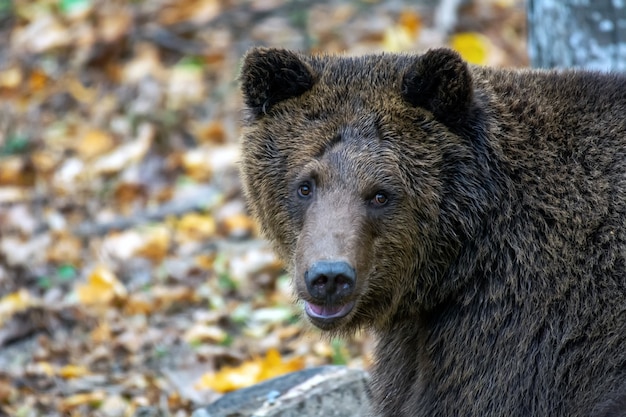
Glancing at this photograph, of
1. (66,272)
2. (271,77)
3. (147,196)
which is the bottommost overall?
(66,272)

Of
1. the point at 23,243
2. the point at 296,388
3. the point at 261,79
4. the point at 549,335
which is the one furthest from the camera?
the point at 23,243

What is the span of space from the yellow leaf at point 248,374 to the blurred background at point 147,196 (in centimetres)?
1

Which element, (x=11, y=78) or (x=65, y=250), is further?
(x=11, y=78)

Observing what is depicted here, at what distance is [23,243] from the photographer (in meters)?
9.34

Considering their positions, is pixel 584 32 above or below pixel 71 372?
above

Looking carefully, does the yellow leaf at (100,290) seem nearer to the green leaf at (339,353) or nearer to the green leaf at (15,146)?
the green leaf at (339,353)

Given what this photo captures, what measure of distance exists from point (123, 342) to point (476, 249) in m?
3.74

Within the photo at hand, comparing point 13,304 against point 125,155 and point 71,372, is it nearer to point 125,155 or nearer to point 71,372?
point 71,372

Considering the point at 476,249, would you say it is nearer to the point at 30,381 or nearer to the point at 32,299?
the point at 30,381

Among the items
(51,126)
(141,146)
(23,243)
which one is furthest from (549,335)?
(51,126)

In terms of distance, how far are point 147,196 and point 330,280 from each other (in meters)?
6.13

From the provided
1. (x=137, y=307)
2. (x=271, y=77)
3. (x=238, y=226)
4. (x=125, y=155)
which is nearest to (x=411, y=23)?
(x=238, y=226)

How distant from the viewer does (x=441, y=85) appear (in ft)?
15.4

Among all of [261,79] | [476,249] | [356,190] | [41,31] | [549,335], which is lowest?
[549,335]
